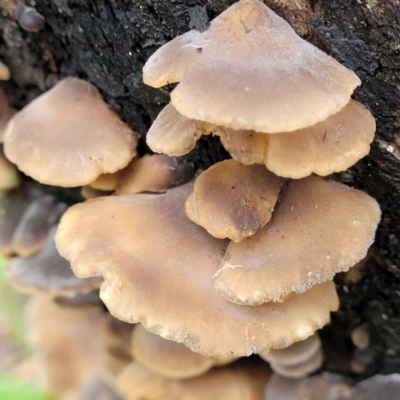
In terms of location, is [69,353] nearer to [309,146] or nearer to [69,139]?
[69,139]

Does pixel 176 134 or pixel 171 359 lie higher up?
pixel 176 134

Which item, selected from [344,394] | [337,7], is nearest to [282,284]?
[337,7]

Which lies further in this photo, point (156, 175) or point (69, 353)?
point (69, 353)

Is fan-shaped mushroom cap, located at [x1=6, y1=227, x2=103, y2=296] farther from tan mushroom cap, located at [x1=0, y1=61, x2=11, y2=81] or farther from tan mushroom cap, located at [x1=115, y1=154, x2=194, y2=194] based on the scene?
tan mushroom cap, located at [x1=0, y1=61, x2=11, y2=81]

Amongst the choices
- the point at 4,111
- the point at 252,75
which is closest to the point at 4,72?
the point at 4,111

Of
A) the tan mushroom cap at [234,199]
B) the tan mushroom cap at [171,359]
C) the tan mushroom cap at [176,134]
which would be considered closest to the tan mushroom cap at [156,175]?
the tan mushroom cap at [234,199]
